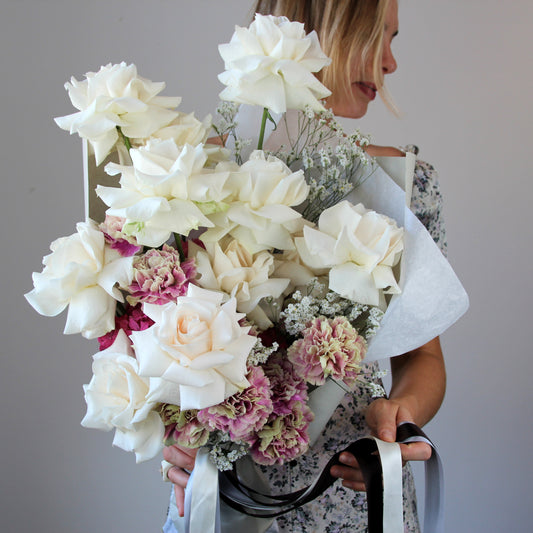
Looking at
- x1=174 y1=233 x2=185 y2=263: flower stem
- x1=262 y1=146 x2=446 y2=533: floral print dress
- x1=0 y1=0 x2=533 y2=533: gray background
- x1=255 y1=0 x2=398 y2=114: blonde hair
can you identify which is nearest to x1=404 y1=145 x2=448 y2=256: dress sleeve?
x1=255 y1=0 x2=398 y2=114: blonde hair

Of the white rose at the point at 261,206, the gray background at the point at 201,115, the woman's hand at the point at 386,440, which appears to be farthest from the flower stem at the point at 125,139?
the gray background at the point at 201,115

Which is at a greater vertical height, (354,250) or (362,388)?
(354,250)

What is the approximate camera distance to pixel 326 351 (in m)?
0.47

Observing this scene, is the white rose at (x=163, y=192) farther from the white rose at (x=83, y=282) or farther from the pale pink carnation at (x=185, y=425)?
the pale pink carnation at (x=185, y=425)

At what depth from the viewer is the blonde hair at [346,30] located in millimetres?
851

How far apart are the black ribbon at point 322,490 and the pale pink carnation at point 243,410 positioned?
113mm

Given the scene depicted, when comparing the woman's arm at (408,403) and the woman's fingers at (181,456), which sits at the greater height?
the woman's arm at (408,403)

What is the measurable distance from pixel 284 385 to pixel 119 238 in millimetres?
188

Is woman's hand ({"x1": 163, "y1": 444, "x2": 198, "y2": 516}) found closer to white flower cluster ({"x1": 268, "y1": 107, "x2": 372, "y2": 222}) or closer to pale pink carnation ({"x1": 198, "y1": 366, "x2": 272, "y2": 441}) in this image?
pale pink carnation ({"x1": 198, "y1": 366, "x2": 272, "y2": 441})

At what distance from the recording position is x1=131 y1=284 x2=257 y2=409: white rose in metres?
0.40

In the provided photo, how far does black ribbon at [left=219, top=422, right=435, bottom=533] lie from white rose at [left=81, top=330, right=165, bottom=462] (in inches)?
4.2

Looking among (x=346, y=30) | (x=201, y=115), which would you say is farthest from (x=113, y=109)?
(x=201, y=115)

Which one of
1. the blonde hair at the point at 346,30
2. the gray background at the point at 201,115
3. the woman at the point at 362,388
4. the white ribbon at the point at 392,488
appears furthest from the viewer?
the gray background at the point at 201,115

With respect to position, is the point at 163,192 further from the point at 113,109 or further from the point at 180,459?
the point at 180,459
